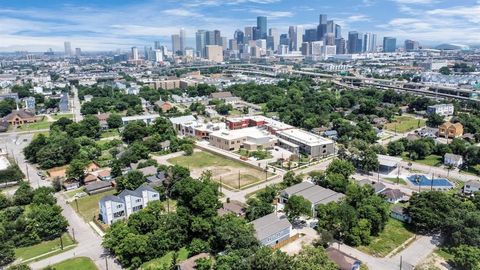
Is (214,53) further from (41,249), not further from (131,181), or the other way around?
(41,249)

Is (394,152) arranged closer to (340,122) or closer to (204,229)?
(340,122)

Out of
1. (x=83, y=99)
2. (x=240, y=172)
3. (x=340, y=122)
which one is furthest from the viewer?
(x=83, y=99)

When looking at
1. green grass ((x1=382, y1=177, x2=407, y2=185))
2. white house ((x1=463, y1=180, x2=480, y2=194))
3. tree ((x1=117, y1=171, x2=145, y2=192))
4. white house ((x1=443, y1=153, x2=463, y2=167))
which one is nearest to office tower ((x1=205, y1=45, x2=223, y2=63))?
white house ((x1=443, y1=153, x2=463, y2=167))

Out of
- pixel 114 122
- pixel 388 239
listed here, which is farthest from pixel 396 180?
pixel 114 122

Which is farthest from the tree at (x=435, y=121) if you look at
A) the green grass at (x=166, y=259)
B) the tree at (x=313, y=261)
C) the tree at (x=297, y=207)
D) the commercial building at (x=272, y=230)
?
the green grass at (x=166, y=259)

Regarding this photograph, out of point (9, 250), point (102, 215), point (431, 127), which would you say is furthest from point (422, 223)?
point (431, 127)

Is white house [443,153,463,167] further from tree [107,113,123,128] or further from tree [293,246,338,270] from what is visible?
tree [107,113,123,128]
